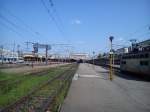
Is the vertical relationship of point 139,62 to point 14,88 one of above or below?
above

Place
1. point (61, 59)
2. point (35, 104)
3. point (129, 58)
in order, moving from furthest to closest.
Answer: point (61, 59) < point (129, 58) < point (35, 104)

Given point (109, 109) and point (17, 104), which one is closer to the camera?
point (109, 109)

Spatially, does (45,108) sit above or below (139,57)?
below

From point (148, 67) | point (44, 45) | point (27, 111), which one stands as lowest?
point (27, 111)

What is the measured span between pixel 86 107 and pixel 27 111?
2.49m

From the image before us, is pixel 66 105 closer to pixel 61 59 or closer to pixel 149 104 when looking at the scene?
pixel 149 104

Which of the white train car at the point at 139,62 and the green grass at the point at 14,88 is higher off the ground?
the white train car at the point at 139,62

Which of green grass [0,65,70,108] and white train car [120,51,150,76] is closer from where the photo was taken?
green grass [0,65,70,108]

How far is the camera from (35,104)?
12.0 metres

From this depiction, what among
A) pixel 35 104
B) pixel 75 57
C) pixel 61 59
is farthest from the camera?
pixel 75 57

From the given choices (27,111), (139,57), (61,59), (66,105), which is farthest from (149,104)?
(61,59)

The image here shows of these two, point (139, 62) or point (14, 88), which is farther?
point (139, 62)

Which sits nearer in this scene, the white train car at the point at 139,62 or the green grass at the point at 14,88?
the green grass at the point at 14,88

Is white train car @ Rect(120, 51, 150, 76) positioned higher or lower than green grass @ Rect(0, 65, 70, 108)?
higher
